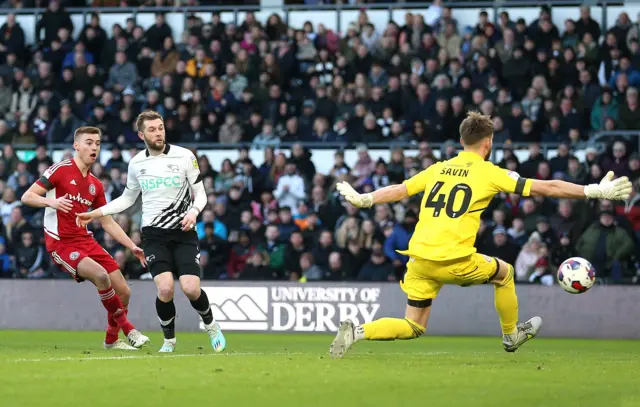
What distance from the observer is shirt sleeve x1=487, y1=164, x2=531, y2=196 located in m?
9.80

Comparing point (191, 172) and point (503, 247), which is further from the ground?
point (191, 172)

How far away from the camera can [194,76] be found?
25.0m

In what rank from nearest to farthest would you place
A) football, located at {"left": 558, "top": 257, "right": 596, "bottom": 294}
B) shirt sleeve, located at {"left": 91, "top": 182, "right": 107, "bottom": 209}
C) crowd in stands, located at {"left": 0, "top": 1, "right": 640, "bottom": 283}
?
football, located at {"left": 558, "top": 257, "right": 596, "bottom": 294}
shirt sleeve, located at {"left": 91, "top": 182, "right": 107, "bottom": 209}
crowd in stands, located at {"left": 0, "top": 1, "right": 640, "bottom": 283}

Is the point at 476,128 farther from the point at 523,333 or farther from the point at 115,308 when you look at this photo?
the point at 115,308

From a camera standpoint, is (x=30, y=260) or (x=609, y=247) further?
(x=30, y=260)

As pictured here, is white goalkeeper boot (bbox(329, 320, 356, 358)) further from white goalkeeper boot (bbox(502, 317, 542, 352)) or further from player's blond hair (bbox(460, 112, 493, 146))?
player's blond hair (bbox(460, 112, 493, 146))

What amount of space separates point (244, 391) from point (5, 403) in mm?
1490

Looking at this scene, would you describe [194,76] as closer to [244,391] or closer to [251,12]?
[251,12]

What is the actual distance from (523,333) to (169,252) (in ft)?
11.9

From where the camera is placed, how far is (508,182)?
387 inches

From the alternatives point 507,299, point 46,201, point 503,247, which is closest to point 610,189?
point 507,299

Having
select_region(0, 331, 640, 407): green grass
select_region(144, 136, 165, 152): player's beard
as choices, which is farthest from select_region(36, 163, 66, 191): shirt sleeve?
select_region(0, 331, 640, 407): green grass

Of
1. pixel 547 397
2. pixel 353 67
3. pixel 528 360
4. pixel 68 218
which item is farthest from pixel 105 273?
pixel 353 67

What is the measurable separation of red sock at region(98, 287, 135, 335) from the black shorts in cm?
95
